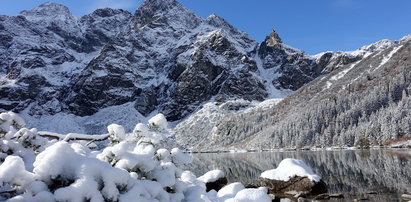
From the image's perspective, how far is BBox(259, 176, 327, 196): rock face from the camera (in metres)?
31.7

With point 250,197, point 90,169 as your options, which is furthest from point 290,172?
point 90,169

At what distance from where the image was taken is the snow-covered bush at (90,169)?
5.97m

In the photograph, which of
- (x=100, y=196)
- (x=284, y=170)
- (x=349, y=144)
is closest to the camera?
(x=100, y=196)

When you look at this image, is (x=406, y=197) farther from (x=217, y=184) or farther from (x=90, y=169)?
(x=90, y=169)

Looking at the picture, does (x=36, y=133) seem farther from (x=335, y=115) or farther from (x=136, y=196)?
(x=335, y=115)

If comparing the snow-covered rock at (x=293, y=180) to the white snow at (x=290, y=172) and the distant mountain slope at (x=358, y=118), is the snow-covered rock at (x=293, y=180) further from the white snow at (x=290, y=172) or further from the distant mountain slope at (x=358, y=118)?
the distant mountain slope at (x=358, y=118)

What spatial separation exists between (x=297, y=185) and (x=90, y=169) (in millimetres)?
30855

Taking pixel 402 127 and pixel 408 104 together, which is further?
pixel 408 104

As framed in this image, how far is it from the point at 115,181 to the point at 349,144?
139m

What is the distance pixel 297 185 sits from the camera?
1334 inches

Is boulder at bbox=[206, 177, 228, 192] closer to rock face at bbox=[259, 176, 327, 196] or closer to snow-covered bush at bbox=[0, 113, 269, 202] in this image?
rock face at bbox=[259, 176, 327, 196]

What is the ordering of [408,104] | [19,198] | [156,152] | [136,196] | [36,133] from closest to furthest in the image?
[19,198]
[136,196]
[36,133]
[156,152]
[408,104]

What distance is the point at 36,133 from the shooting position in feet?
28.7

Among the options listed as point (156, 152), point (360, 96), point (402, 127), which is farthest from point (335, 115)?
point (156, 152)
